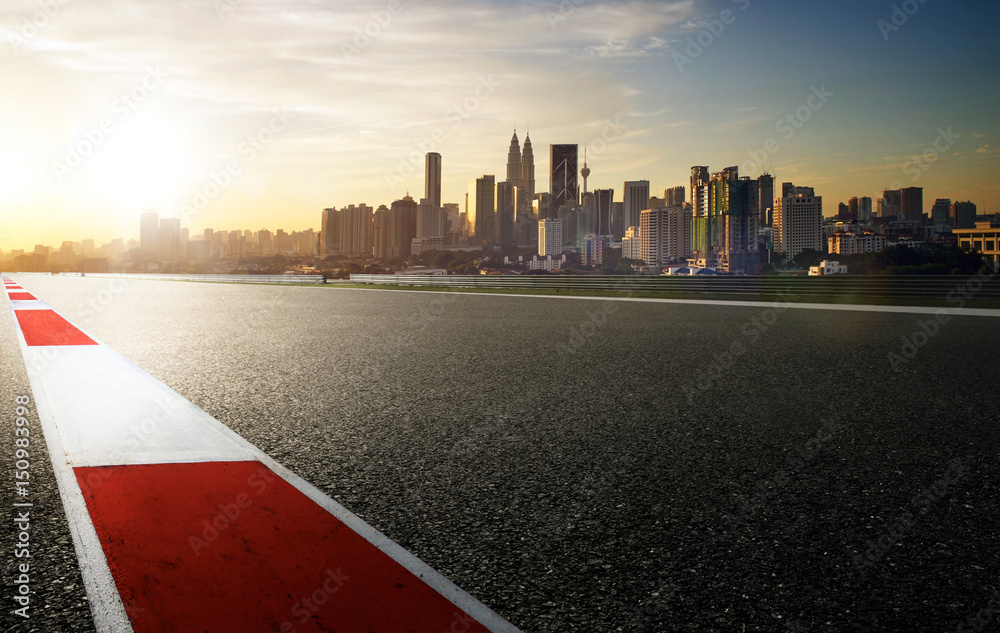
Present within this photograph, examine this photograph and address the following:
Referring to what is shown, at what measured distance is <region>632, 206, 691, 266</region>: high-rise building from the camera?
16775 centimetres

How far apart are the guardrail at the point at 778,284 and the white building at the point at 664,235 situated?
13850 centimetres

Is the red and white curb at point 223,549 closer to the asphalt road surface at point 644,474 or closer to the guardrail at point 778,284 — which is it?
the asphalt road surface at point 644,474

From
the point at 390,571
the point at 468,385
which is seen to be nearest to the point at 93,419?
the point at 468,385

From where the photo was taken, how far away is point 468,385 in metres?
6.73

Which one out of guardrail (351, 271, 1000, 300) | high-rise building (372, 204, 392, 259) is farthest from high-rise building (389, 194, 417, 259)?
guardrail (351, 271, 1000, 300)

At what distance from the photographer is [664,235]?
176 m

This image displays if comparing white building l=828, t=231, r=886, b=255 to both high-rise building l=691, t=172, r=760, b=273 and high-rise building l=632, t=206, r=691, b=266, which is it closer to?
high-rise building l=691, t=172, r=760, b=273

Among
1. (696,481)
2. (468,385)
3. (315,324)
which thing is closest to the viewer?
(696,481)

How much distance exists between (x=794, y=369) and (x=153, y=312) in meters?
16.1

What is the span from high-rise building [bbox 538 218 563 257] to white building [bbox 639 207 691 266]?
95.9ft

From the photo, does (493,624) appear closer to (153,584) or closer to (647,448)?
(153,584)

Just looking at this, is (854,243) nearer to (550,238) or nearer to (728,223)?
(728,223)

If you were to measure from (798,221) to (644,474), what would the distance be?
182 meters

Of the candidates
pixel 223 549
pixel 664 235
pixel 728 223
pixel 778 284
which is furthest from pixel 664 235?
pixel 223 549
